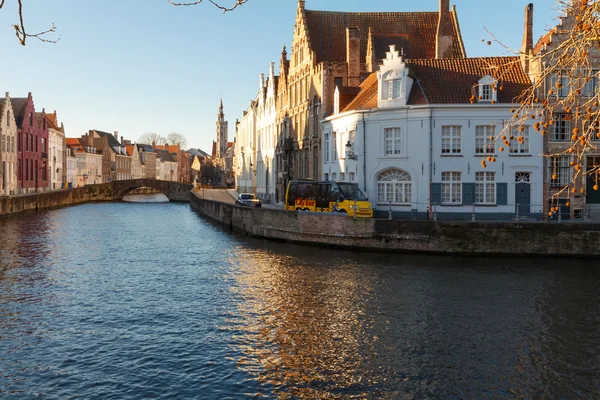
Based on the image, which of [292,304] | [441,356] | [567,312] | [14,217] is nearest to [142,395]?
[441,356]

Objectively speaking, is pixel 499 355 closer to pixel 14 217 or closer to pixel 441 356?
pixel 441 356

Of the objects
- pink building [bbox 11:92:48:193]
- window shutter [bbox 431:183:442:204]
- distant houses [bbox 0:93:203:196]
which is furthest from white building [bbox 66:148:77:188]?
window shutter [bbox 431:183:442:204]

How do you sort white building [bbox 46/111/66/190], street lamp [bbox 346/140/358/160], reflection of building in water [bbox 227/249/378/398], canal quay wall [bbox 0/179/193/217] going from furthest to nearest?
1. white building [bbox 46/111/66/190]
2. canal quay wall [bbox 0/179/193/217]
3. street lamp [bbox 346/140/358/160]
4. reflection of building in water [bbox 227/249/378/398]

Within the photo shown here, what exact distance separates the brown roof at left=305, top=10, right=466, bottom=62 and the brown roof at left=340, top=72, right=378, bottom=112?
706 cm

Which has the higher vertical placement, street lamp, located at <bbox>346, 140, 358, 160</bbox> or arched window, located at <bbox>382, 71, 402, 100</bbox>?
arched window, located at <bbox>382, 71, 402, 100</bbox>

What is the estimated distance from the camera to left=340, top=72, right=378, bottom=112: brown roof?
3575cm

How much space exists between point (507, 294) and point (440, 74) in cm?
1860

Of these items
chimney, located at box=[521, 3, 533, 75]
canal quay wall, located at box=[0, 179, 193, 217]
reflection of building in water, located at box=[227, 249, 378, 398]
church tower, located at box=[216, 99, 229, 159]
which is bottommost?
reflection of building in water, located at box=[227, 249, 378, 398]

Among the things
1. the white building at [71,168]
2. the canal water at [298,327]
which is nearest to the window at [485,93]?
the canal water at [298,327]

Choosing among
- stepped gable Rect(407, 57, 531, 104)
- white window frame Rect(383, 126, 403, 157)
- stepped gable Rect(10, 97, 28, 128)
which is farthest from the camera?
stepped gable Rect(10, 97, 28, 128)

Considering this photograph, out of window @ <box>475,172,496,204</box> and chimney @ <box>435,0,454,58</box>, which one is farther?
chimney @ <box>435,0,454,58</box>

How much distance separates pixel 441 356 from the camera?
13219 mm

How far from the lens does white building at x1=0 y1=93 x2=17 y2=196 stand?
59.1m

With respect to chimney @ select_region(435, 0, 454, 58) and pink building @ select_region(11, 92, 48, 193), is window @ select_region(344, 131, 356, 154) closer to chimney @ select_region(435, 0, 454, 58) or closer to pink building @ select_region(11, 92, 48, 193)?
chimney @ select_region(435, 0, 454, 58)
